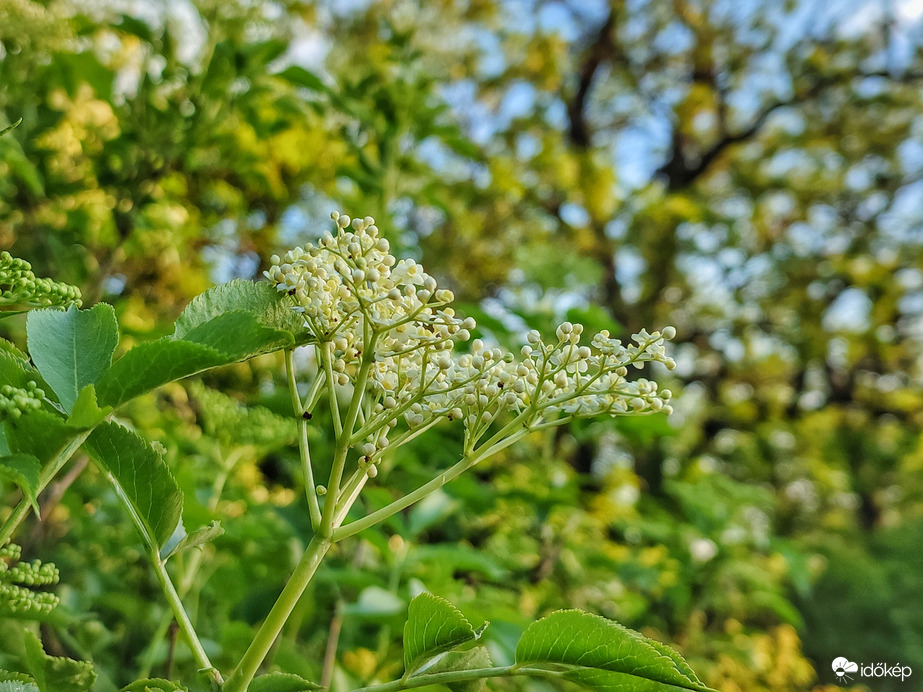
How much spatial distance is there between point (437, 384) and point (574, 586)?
1.43 meters

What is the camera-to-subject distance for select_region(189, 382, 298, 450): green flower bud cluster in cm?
94

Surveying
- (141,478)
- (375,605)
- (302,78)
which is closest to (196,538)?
(141,478)

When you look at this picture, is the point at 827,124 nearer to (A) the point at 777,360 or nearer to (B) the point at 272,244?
(A) the point at 777,360

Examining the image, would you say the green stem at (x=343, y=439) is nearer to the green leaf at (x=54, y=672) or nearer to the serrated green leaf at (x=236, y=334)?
the serrated green leaf at (x=236, y=334)

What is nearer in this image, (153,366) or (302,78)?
(153,366)

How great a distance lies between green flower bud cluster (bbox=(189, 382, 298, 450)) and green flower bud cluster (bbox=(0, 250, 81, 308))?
52cm

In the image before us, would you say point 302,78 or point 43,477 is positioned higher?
point 302,78

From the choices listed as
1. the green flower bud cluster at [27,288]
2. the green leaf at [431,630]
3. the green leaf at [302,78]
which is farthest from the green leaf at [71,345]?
the green leaf at [302,78]

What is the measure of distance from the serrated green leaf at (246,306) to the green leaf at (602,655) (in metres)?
0.27

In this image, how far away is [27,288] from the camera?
41 centimetres

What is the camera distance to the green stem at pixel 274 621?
410mm

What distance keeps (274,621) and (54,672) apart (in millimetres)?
137

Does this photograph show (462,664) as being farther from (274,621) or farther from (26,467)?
(26,467)

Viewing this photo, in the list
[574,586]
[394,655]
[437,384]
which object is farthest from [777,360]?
[437,384]
